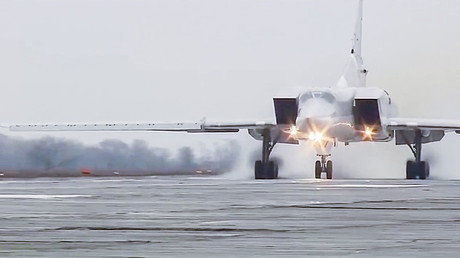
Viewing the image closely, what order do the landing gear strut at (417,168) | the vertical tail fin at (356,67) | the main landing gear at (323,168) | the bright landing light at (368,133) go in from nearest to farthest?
the main landing gear at (323,168) → the landing gear strut at (417,168) → the bright landing light at (368,133) → the vertical tail fin at (356,67)

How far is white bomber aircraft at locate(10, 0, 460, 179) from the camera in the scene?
137ft

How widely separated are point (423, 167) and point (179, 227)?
1377 inches

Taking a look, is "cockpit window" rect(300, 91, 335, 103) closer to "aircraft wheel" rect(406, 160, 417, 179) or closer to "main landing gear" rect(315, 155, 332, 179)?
"main landing gear" rect(315, 155, 332, 179)

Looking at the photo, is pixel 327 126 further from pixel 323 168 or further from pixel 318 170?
pixel 318 170

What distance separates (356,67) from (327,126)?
11.4 meters

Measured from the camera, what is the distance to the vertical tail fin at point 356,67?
50281mm

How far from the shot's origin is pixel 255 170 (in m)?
42.1

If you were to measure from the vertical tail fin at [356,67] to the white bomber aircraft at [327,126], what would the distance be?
341 cm

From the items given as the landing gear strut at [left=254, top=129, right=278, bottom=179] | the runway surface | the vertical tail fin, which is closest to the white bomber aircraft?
the landing gear strut at [left=254, top=129, right=278, bottom=179]

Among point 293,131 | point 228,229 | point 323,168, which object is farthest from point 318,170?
point 228,229

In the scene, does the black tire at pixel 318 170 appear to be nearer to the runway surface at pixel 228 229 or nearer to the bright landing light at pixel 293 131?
the bright landing light at pixel 293 131

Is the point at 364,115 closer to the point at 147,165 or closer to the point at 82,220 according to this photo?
the point at 147,165

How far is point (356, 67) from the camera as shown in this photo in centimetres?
5278

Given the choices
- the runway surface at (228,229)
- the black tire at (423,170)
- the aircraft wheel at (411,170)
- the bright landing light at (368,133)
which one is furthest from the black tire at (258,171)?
the runway surface at (228,229)
